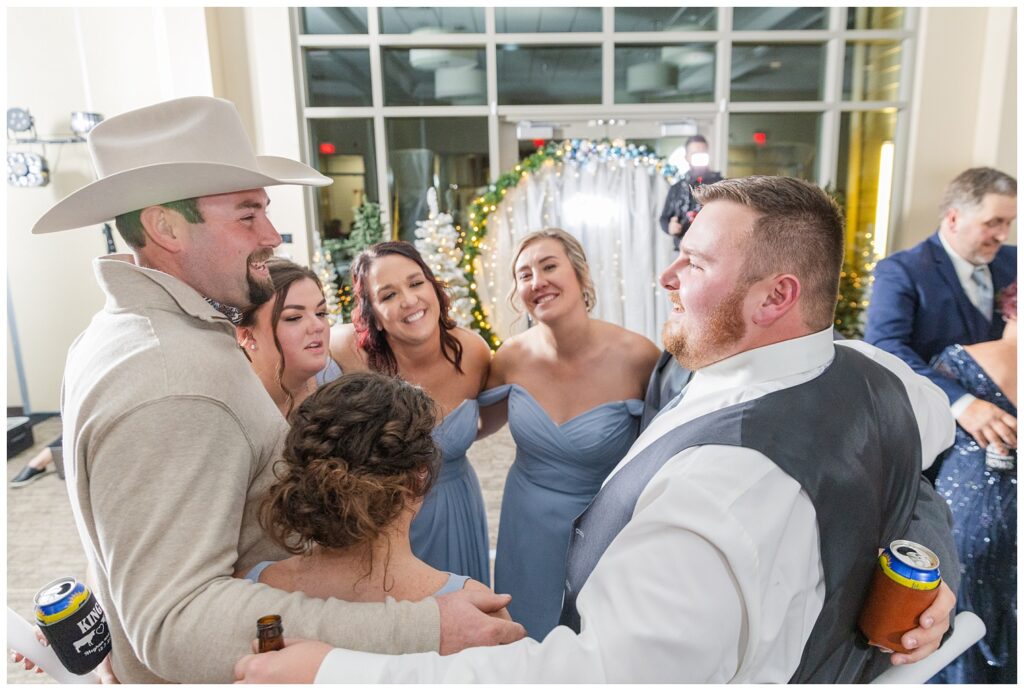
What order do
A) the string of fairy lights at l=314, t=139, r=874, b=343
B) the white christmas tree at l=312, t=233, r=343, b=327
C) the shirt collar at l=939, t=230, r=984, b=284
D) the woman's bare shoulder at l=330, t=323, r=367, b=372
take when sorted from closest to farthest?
1. the woman's bare shoulder at l=330, t=323, r=367, b=372
2. the shirt collar at l=939, t=230, r=984, b=284
3. the white christmas tree at l=312, t=233, r=343, b=327
4. the string of fairy lights at l=314, t=139, r=874, b=343

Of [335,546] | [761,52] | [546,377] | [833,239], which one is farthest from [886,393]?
[761,52]

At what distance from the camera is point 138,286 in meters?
1.19

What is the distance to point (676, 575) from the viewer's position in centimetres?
96

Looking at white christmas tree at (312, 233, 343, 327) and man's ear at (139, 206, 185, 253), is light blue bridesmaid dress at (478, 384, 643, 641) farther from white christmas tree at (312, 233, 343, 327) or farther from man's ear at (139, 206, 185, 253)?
white christmas tree at (312, 233, 343, 327)

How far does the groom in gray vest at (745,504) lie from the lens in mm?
968

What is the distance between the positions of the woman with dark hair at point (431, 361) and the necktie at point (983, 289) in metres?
2.23

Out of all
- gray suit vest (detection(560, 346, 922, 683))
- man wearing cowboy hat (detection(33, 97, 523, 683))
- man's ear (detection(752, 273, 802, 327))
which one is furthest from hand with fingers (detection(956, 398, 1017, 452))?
man wearing cowboy hat (detection(33, 97, 523, 683))

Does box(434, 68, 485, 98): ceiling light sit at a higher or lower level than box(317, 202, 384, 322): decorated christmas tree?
higher

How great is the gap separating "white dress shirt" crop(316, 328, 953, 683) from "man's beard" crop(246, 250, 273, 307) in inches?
30.9

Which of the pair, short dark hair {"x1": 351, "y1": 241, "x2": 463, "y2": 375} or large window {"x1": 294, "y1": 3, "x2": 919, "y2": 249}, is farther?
large window {"x1": 294, "y1": 3, "x2": 919, "y2": 249}

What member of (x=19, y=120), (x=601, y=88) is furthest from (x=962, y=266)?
(x=19, y=120)

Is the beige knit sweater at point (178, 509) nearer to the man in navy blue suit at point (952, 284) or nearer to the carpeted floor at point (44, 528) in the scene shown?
the carpeted floor at point (44, 528)

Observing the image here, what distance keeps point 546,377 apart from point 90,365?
1.61 meters

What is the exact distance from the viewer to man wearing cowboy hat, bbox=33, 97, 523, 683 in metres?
1.03
